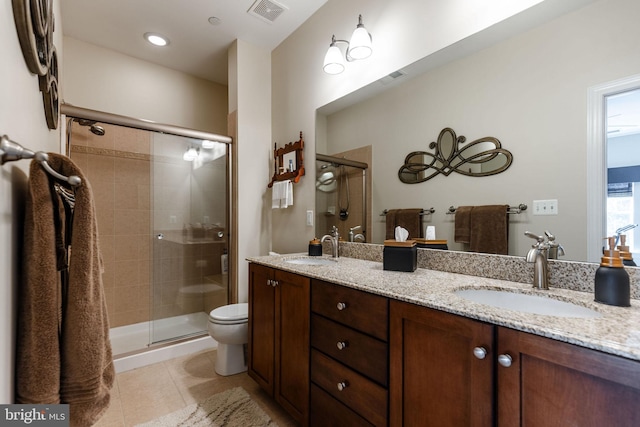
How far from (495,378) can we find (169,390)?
1947 millimetres

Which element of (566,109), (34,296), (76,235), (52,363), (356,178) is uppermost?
(566,109)

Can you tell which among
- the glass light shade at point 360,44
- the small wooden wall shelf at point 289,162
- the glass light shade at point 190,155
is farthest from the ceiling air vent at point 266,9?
the glass light shade at point 190,155

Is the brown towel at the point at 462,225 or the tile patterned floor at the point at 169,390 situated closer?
the brown towel at the point at 462,225

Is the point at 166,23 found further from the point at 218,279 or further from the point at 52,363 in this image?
the point at 52,363

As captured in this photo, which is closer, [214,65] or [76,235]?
[76,235]

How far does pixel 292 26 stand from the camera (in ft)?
8.00

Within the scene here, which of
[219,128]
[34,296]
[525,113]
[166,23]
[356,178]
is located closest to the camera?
[34,296]

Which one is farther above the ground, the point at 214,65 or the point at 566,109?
the point at 214,65

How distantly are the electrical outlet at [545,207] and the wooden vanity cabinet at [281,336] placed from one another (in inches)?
40.4

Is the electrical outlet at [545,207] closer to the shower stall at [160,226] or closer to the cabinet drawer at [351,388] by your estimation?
the cabinet drawer at [351,388]

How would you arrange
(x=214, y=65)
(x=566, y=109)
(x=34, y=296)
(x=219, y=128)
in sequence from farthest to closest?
(x=219, y=128), (x=214, y=65), (x=566, y=109), (x=34, y=296)

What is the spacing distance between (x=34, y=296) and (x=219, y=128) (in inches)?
122

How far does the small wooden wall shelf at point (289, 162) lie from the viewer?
2385 millimetres

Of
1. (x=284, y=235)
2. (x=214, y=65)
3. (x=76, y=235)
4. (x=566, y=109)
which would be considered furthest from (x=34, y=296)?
(x=214, y=65)
